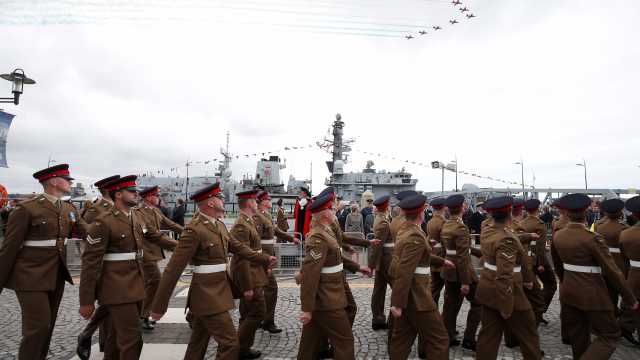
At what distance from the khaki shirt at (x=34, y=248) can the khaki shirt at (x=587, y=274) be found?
5398 mm

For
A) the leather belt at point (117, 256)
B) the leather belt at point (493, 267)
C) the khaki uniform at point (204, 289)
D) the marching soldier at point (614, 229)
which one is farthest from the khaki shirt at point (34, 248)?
the marching soldier at point (614, 229)

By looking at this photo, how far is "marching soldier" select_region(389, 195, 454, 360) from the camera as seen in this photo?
3.56m

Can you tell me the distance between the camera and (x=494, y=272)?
13.0 feet

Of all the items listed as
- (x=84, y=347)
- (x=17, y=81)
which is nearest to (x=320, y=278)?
(x=84, y=347)

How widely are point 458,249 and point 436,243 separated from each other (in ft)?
2.19

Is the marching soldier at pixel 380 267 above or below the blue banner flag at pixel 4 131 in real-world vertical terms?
below

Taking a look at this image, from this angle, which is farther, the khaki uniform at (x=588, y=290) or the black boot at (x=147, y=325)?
the black boot at (x=147, y=325)

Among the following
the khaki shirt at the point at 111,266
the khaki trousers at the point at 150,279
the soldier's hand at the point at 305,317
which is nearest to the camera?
the soldier's hand at the point at 305,317

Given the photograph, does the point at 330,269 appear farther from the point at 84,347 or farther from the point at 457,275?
the point at 84,347

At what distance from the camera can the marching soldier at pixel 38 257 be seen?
372cm

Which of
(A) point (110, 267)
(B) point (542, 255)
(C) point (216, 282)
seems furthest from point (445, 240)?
(A) point (110, 267)

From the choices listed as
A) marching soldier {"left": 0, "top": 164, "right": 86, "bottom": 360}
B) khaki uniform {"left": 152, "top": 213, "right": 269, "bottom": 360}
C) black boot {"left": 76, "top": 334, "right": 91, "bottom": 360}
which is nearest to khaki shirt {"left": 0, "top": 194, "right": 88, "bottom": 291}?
marching soldier {"left": 0, "top": 164, "right": 86, "bottom": 360}

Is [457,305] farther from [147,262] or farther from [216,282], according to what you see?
[147,262]

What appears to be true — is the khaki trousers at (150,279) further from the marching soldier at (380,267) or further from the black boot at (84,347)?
the marching soldier at (380,267)
